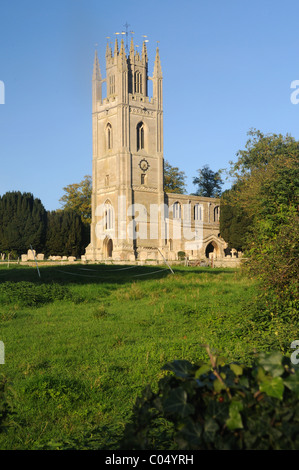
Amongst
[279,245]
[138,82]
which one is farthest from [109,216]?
[279,245]

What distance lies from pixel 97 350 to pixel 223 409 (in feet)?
20.2

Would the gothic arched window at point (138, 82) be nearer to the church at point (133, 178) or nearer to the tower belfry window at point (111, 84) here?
the church at point (133, 178)

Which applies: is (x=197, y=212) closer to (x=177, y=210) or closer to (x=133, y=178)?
(x=177, y=210)

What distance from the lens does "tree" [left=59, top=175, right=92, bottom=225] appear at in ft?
238

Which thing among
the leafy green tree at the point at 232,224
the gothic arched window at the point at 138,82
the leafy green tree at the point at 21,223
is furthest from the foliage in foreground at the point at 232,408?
the gothic arched window at the point at 138,82

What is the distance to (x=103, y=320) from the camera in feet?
36.9

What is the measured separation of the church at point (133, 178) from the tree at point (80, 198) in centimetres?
816

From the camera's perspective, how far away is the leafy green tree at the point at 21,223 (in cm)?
6066

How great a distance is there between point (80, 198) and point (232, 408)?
72.0 meters

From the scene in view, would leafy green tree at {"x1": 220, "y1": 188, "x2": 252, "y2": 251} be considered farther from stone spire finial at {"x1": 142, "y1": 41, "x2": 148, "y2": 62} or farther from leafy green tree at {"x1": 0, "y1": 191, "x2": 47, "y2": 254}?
stone spire finial at {"x1": 142, "y1": 41, "x2": 148, "y2": 62}

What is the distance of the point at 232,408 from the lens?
2.43 meters

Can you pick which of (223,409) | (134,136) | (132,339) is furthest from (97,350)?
(134,136)
